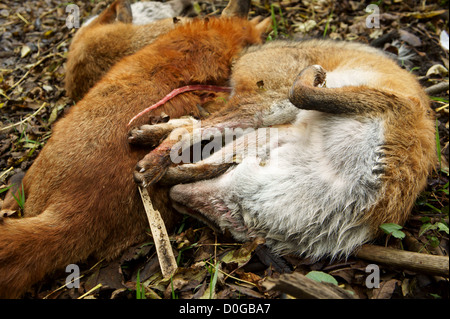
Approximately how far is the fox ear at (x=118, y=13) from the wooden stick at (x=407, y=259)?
13.4 feet

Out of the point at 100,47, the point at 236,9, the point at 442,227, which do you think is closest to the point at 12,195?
the point at 100,47

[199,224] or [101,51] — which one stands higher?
[101,51]

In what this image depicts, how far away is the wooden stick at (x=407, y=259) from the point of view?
2.60 metres

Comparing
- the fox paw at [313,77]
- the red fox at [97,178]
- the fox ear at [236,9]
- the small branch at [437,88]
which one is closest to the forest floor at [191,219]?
the small branch at [437,88]

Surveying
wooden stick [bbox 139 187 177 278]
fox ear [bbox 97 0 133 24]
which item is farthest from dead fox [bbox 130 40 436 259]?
fox ear [bbox 97 0 133 24]

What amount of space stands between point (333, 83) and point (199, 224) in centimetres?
175

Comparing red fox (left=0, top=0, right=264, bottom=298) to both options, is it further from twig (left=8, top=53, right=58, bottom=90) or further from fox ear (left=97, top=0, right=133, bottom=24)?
twig (left=8, top=53, right=58, bottom=90)

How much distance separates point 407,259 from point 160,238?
1804mm

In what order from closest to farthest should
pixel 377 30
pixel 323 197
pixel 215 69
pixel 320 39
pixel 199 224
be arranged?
pixel 323 197, pixel 199 224, pixel 215 69, pixel 320 39, pixel 377 30

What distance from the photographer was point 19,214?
3.18m

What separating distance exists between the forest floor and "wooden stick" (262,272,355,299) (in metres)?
0.23

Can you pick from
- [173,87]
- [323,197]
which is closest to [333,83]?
[323,197]

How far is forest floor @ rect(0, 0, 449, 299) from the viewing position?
2.85 m

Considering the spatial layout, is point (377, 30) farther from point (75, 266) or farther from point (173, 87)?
point (75, 266)
